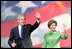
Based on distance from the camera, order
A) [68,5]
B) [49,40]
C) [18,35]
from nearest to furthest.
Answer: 1. [49,40]
2. [18,35]
3. [68,5]

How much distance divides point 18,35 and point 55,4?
6.94ft

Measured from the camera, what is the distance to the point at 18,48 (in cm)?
252

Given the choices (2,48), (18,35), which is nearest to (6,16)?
(2,48)

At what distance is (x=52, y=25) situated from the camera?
2328 mm

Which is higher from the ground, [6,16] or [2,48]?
[6,16]

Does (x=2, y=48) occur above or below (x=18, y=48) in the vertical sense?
below

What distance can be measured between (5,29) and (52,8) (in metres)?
1.22

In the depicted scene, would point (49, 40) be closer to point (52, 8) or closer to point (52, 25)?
point (52, 25)

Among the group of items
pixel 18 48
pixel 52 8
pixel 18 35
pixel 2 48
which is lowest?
pixel 2 48

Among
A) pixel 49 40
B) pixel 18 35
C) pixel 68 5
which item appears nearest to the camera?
pixel 49 40

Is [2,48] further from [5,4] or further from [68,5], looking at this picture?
[68,5]

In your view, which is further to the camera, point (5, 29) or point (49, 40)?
point (5, 29)

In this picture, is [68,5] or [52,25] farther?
[68,5]

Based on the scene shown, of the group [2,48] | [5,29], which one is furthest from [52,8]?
[2,48]
